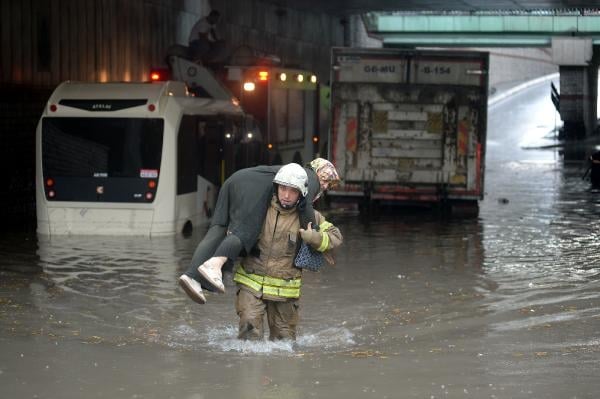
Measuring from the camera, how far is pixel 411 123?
936 inches

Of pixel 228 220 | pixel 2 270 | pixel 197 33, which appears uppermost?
pixel 197 33

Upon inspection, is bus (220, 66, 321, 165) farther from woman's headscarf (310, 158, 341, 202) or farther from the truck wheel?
woman's headscarf (310, 158, 341, 202)

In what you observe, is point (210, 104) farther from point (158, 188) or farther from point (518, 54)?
point (518, 54)

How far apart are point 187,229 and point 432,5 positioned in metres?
27.3

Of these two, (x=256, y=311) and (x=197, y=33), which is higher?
(x=197, y=33)

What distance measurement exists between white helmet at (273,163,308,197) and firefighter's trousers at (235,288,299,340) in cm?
96

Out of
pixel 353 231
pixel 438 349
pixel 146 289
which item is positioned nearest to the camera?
pixel 438 349

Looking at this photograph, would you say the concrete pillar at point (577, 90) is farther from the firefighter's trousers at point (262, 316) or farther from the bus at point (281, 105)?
the firefighter's trousers at point (262, 316)

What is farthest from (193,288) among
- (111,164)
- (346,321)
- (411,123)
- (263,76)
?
(263,76)

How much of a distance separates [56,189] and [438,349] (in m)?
10.4

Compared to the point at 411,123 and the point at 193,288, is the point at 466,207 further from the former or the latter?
the point at 193,288

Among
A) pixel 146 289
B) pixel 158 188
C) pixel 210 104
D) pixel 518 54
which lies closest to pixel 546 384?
pixel 146 289

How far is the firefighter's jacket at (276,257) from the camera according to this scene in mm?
9586

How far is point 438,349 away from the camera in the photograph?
10.4 metres
